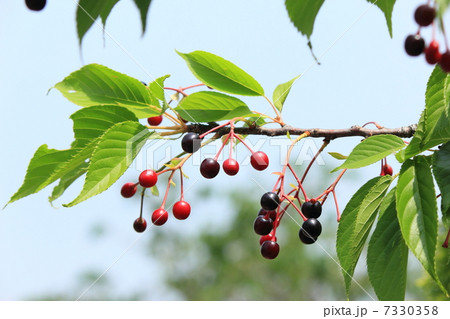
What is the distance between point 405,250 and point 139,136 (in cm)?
60

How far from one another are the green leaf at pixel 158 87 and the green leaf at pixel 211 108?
75 mm

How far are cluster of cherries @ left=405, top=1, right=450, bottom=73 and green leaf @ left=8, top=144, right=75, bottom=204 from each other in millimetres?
743

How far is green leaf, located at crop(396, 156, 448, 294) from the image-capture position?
879 millimetres

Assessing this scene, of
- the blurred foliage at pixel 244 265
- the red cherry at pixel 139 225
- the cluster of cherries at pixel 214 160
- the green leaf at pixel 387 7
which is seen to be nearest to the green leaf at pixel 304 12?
the green leaf at pixel 387 7

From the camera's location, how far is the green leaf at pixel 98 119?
112 centimetres

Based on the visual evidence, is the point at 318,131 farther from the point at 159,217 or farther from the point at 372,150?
the point at 159,217

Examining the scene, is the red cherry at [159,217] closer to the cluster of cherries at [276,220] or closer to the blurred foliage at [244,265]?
the cluster of cherries at [276,220]

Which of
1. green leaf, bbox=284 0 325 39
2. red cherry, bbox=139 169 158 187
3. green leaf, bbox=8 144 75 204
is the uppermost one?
green leaf, bbox=284 0 325 39

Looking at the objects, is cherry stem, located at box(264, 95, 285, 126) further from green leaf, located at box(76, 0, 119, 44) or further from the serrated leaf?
green leaf, located at box(76, 0, 119, 44)

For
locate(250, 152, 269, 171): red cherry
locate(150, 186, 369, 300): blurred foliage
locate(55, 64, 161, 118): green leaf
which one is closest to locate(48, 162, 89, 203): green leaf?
locate(55, 64, 161, 118): green leaf

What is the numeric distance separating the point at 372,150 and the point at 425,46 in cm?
23

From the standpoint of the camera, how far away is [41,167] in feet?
3.78
